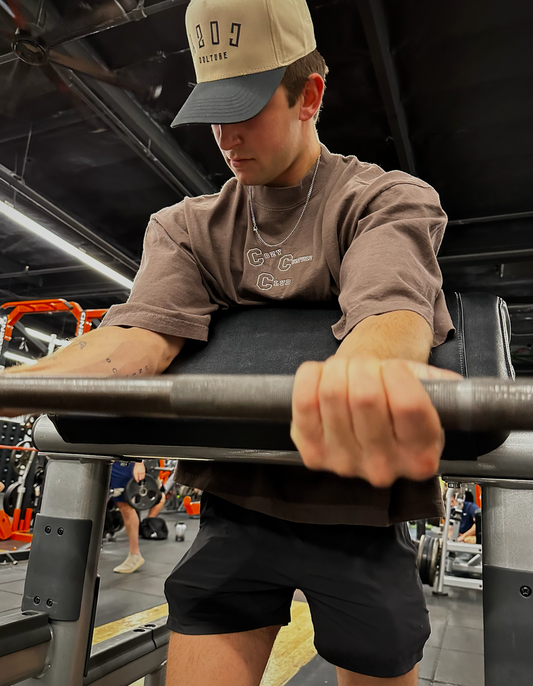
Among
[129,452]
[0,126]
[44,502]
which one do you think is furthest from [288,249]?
[0,126]

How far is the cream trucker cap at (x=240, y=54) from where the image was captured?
3.08ft

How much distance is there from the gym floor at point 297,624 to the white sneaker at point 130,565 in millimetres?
61

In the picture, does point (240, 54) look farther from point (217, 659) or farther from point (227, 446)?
point (217, 659)

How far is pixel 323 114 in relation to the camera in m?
4.78

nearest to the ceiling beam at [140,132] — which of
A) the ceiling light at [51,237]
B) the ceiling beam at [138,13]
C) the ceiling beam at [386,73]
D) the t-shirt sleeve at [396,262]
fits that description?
the ceiling beam at [138,13]

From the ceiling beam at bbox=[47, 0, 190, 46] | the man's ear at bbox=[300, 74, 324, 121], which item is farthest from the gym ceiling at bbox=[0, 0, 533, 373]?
the man's ear at bbox=[300, 74, 324, 121]

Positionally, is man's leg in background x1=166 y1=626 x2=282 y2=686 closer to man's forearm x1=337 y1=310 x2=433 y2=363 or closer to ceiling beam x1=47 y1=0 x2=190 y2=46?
man's forearm x1=337 y1=310 x2=433 y2=363

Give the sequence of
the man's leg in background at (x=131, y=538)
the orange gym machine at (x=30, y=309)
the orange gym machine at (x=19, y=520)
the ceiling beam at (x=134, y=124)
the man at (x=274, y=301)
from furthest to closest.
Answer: the orange gym machine at (x=19, y=520), the orange gym machine at (x=30, y=309), the man's leg in background at (x=131, y=538), the ceiling beam at (x=134, y=124), the man at (x=274, y=301)

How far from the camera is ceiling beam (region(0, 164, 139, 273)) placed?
18.9 feet

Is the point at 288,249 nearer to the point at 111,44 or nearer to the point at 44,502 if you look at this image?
the point at 44,502

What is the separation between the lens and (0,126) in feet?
17.5

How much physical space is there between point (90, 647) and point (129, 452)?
0.65 meters

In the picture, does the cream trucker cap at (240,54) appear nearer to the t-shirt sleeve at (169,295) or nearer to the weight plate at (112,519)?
the t-shirt sleeve at (169,295)

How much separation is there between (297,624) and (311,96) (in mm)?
3138
